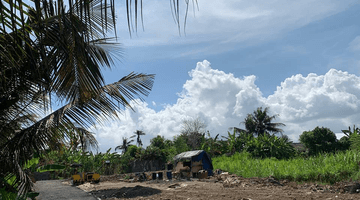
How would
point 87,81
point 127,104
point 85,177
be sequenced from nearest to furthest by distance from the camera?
point 87,81
point 127,104
point 85,177

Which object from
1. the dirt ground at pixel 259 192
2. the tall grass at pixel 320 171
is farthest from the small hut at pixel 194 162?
the dirt ground at pixel 259 192

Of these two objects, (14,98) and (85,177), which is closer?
(14,98)

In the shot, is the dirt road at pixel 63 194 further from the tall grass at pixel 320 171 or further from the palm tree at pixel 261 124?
the palm tree at pixel 261 124

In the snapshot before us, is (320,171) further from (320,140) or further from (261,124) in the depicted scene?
(261,124)

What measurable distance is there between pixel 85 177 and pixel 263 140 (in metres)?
13.3

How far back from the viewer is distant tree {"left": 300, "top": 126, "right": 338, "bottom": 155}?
2711cm

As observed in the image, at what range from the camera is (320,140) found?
27.4m

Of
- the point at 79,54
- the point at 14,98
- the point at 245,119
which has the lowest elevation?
the point at 14,98

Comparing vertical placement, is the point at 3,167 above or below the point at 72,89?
below

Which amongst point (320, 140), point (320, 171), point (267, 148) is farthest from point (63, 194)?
point (320, 140)

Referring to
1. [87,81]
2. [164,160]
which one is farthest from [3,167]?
[164,160]

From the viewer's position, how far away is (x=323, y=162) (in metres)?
13.1

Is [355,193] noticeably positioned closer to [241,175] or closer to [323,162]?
[323,162]

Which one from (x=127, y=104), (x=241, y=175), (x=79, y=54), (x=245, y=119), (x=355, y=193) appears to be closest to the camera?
(x=79, y=54)
